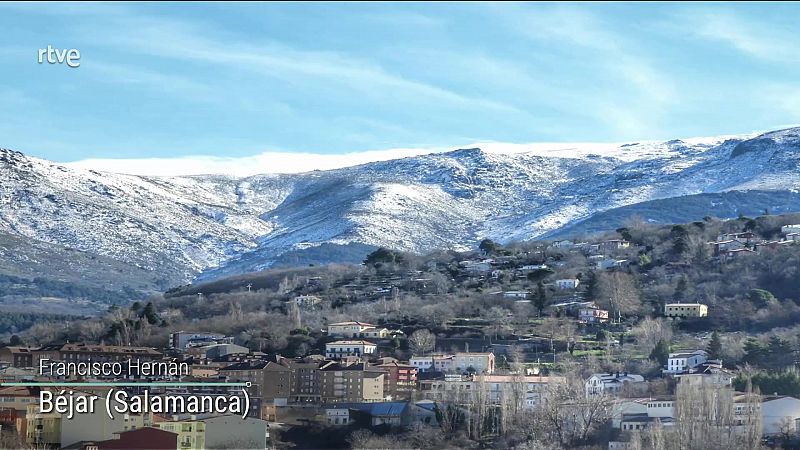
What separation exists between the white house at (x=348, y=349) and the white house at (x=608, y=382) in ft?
44.9

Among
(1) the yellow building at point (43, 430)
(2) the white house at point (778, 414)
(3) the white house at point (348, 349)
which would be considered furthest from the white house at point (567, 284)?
(1) the yellow building at point (43, 430)

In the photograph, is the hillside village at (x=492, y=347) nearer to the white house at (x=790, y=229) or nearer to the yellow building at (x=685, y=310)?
the yellow building at (x=685, y=310)

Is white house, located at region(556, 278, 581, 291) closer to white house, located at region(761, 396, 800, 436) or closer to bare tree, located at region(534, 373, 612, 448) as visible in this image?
bare tree, located at region(534, 373, 612, 448)

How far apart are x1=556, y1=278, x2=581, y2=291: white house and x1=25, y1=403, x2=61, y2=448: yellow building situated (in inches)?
1956

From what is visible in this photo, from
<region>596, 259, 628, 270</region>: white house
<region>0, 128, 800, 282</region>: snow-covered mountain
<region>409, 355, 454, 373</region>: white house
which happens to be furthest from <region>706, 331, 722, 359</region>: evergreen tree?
<region>0, 128, 800, 282</region>: snow-covered mountain

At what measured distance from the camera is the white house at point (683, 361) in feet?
Result: 258

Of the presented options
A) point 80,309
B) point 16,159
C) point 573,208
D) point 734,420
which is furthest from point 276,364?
point 16,159

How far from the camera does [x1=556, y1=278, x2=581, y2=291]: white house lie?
341 ft

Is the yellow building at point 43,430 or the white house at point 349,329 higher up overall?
the white house at point 349,329

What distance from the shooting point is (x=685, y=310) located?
93.6 m

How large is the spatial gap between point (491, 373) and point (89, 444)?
26380 mm

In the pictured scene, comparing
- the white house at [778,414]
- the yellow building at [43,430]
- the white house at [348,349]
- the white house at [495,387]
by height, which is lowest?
the yellow building at [43,430]

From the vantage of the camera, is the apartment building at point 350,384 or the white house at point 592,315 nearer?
the apartment building at point 350,384

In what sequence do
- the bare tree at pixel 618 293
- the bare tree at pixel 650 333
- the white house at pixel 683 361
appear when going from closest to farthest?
the white house at pixel 683 361
the bare tree at pixel 650 333
the bare tree at pixel 618 293
